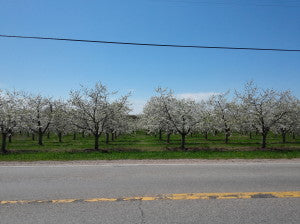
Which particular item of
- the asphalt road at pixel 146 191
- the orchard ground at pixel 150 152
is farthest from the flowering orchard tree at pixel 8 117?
the asphalt road at pixel 146 191

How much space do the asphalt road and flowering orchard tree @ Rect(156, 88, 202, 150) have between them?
1041cm

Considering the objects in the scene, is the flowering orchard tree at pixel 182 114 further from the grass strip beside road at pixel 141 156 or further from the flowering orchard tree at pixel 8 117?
the flowering orchard tree at pixel 8 117

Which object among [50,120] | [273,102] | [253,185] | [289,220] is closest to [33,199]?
[289,220]

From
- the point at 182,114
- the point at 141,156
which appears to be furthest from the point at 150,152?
the point at 182,114

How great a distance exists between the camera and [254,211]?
4.42 m

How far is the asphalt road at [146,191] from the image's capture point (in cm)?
419

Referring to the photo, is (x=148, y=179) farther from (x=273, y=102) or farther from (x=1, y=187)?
(x=273, y=102)

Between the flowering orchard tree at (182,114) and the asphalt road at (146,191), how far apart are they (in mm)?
10414

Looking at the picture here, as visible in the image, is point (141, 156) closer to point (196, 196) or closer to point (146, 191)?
point (146, 191)

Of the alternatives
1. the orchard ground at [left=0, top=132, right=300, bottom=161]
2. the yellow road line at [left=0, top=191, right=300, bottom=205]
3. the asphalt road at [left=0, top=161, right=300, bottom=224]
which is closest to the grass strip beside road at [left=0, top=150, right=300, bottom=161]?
the orchard ground at [left=0, top=132, right=300, bottom=161]

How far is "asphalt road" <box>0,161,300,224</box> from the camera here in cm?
419

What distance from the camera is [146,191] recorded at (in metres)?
5.69

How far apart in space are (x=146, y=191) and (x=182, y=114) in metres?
13.8

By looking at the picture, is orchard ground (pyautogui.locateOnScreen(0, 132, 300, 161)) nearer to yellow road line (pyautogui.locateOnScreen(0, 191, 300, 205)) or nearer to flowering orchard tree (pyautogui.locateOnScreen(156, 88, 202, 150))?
flowering orchard tree (pyautogui.locateOnScreen(156, 88, 202, 150))
